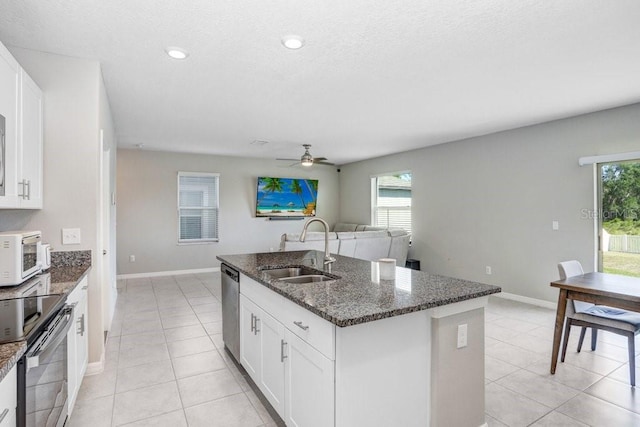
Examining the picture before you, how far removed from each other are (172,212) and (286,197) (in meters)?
2.48

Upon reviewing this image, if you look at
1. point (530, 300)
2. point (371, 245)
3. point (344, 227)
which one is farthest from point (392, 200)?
point (530, 300)

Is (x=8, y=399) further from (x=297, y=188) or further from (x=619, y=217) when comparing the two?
(x=297, y=188)

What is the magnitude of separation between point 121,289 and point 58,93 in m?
3.93

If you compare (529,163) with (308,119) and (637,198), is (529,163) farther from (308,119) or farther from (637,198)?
(308,119)

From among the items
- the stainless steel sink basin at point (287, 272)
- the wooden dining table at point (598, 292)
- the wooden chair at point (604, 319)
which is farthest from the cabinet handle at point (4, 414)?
the wooden chair at point (604, 319)

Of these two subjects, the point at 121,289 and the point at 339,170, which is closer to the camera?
the point at 121,289

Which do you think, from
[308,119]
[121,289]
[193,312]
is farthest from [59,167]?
[121,289]

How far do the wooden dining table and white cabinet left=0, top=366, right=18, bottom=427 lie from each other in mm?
3241

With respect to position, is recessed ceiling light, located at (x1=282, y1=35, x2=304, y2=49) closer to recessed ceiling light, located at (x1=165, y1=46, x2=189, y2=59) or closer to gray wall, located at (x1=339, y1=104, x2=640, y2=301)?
recessed ceiling light, located at (x1=165, y1=46, x2=189, y2=59)

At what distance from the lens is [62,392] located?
5.90 feet

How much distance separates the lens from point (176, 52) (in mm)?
2562

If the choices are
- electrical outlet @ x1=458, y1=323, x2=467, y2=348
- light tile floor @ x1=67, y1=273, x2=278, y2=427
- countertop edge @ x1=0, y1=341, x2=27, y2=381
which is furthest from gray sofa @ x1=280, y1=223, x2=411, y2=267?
countertop edge @ x1=0, y1=341, x2=27, y2=381

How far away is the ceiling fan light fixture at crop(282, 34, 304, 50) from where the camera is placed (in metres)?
2.34

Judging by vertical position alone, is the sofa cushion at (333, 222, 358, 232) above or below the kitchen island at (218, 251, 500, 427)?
above
